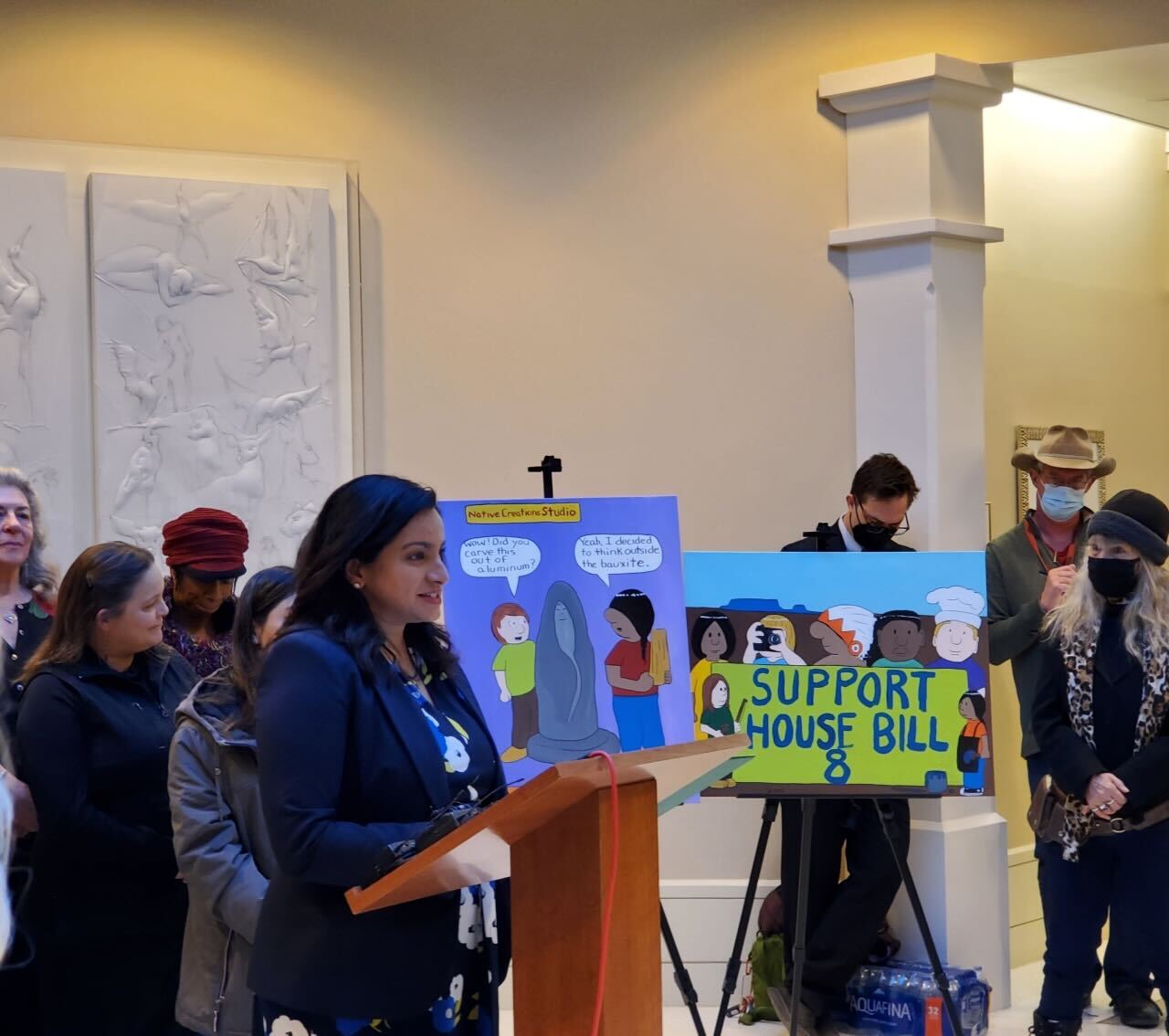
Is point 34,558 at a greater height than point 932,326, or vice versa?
point 932,326

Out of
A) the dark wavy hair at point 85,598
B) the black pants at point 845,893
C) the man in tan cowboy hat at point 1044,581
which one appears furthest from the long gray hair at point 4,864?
the man in tan cowboy hat at point 1044,581

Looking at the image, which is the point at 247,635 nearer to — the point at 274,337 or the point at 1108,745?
the point at 274,337

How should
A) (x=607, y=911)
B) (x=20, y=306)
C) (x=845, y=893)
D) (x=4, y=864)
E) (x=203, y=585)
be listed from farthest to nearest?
(x=845, y=893), (x=20, y=306), (x=203, y=585), (x=607, y=911), (x=4, y=864)

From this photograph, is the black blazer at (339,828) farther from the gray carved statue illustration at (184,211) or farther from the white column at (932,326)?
the white column at (932,326)

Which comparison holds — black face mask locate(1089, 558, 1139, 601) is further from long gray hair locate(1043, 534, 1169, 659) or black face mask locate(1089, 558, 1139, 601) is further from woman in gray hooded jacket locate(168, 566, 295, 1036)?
woman in gray hooded jacket locate(168, 566, 295, 1036)

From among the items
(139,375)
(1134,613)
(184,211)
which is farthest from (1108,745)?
(184,211)

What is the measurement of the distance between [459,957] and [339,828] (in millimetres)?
299

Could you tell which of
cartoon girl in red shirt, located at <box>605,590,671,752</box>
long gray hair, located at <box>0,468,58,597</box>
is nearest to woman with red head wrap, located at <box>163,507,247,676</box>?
long gray hair, located at <box>0,468,58,597</box>

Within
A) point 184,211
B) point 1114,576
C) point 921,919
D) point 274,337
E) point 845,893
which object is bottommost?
point 845,893

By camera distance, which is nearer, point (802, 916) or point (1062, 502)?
point (802, 916)

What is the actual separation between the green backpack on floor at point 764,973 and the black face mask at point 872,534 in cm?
127

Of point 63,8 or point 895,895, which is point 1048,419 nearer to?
point 895,895

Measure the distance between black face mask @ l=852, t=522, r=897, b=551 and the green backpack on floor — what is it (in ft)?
4.16

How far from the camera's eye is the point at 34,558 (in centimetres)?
367
